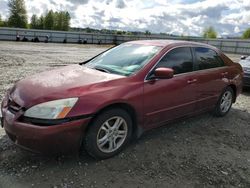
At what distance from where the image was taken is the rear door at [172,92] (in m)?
3.84

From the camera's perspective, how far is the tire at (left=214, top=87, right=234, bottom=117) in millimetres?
5492

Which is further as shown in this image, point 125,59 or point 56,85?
point 125,59

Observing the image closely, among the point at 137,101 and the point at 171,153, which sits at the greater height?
the point at 137,101

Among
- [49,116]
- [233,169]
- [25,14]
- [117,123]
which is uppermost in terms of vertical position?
[25,14]

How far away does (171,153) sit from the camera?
12.6 feet

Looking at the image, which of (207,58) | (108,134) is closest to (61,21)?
(207,58)

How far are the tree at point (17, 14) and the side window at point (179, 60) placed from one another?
67.1 metres

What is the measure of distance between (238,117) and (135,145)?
9.69ft

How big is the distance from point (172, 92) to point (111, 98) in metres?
1.23

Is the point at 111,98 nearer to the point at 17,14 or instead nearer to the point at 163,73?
the point at 163,73

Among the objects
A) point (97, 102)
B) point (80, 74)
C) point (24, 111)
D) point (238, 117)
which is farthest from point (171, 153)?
point (238, 117)

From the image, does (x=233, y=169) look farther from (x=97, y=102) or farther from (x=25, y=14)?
(x=25, y=14)

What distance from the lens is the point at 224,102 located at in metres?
5.64

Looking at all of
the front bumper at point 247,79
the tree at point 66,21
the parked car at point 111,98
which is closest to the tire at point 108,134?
the parked car at point 111,98
